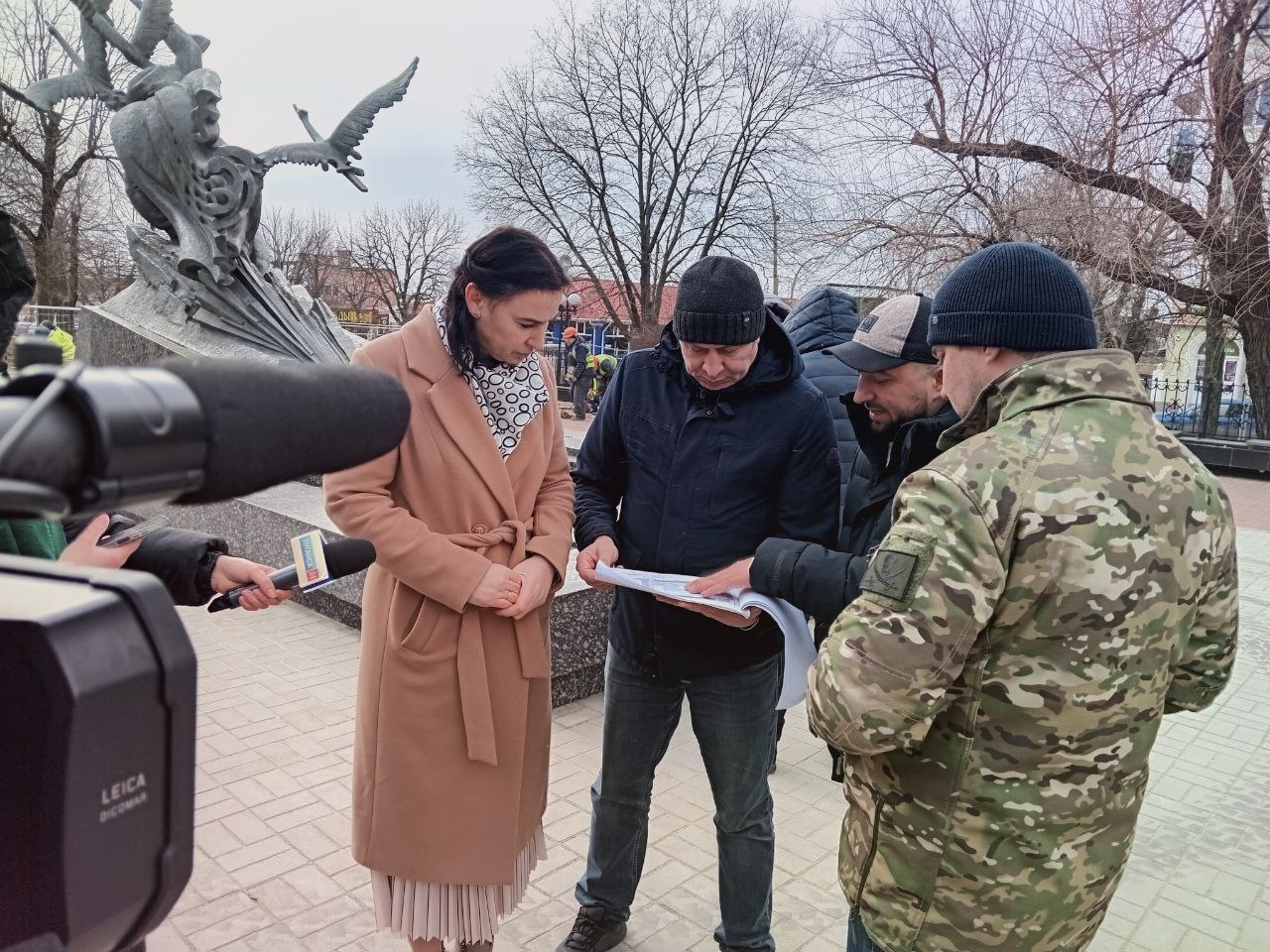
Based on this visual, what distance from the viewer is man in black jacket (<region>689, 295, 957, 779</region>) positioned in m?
2.15

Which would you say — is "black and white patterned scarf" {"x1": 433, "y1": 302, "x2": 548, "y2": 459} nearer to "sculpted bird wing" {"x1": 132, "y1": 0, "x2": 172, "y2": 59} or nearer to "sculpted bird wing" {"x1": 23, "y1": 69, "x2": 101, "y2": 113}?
"sculpted bird wing" {"x1": 132, "y1": 0, "x2": 172, "y2": 59}

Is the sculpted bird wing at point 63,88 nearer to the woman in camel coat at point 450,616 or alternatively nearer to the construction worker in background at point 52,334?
the construction worker in background at point 52,334

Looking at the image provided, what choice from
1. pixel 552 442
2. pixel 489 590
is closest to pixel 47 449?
pixel 489 590

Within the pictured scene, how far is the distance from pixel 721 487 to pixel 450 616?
780mm

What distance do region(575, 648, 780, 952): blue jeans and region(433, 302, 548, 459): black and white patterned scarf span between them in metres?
0.76

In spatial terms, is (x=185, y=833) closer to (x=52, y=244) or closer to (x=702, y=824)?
(x=702, y=824)

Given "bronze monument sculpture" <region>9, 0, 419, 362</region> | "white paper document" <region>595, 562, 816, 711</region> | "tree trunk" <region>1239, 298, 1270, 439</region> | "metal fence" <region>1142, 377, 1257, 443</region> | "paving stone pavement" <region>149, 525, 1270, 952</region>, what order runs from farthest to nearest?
"metal fence" <region>1142, 377, 1257, 443</region>, "tree trunk" <region>1239, 298, 1270, 439</region>, "bronze monument sculpture" <region>9, 0, 419, 362</region>, "paving stone pavement" <region>149, 525, 1270, 952</region>, "white paper document" <region>595, 562, 816, 711</region>

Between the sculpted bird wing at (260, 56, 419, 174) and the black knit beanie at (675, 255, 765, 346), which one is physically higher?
the sculpted bird wing at (260, 56, 419, 174)

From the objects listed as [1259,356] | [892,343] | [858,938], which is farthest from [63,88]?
[1259,356]

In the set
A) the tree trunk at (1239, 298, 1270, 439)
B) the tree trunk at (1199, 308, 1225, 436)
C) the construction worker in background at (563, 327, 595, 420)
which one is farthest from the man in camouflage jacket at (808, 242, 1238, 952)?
the tree trunk at (1199, 308, 1225, 436)

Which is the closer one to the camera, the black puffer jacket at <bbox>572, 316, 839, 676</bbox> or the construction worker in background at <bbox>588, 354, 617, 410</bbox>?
the black puffer jacket at <bbox>572, 316, 839, 676</bbox>

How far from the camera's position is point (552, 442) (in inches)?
97.4

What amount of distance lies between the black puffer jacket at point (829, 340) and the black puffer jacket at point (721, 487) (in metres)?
0.93

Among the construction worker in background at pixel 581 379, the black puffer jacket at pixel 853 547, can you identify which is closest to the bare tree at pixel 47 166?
the construction worker in background at pixel 581 379
